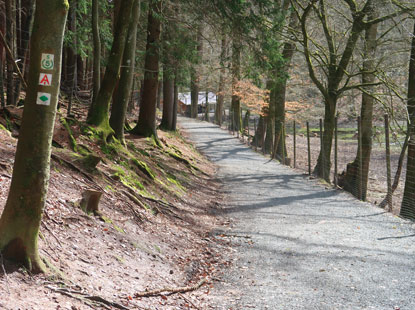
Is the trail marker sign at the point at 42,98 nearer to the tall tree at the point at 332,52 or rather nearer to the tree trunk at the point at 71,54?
the tree trunk at the point at 71,54

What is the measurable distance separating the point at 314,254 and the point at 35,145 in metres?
4.45

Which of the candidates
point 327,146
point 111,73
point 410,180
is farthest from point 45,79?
point 327,146

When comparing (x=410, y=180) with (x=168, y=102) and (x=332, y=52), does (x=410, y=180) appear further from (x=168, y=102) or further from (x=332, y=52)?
(x=168, y=102)

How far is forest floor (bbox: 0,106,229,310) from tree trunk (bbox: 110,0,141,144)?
54.0 inches

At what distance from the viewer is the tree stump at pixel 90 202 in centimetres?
641

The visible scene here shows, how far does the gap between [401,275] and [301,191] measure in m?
7.30

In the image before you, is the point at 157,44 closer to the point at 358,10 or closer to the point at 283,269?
the point at 358,10

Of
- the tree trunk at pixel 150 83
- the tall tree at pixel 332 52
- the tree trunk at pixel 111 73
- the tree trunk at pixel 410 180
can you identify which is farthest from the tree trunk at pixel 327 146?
the tree trunk at pixel 111 73

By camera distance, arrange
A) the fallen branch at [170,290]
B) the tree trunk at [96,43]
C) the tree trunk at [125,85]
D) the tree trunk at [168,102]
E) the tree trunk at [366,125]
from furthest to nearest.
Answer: the tree trunk at [168,102] → the tree trunk at [366,125] → the tree trunk at [125,85] → the tree trunk at [96,43] → the fallen branch at [170,290]

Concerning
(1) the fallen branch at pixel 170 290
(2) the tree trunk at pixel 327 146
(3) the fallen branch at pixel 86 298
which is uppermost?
(2) the tree trunk at pixel 327 146

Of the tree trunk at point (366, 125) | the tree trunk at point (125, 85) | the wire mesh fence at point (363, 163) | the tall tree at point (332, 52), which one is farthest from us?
the tall tree at point (332, 52)

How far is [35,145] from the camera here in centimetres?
405

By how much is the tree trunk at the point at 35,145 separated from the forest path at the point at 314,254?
2149 mm

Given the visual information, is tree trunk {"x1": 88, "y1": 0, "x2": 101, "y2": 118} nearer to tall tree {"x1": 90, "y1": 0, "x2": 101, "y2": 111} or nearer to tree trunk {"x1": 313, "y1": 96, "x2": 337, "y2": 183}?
tall tree {"x1": 90, "y1": 0, "x2": 101, "y2": 111}
